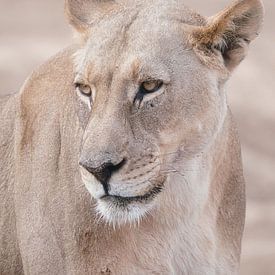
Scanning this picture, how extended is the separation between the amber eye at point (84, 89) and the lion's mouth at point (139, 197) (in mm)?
390

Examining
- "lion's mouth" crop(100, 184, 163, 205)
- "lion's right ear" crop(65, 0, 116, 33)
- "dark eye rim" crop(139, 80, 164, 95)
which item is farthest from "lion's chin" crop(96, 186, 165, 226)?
"lion's right ear" crop(65, 0, 116, 33)

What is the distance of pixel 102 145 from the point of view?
14.9 feet

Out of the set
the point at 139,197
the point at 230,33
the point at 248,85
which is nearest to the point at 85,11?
the point at 230,33

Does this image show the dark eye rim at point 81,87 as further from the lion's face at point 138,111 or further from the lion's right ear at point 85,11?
the lion's right ear at point 85,11

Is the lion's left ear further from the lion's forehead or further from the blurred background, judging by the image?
the blurred background

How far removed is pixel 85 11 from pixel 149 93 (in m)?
0.73

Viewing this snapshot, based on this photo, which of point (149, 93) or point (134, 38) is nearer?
point (149, 93)

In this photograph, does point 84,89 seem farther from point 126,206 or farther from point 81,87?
point 126,206

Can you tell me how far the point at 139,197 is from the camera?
185 inches

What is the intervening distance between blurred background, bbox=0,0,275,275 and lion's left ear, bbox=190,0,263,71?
348 centimetres

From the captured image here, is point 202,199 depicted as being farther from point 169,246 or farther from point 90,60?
point 90,60

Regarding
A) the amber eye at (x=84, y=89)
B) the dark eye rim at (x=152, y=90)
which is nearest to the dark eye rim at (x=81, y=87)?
the amber eye at (x=84, y=89)

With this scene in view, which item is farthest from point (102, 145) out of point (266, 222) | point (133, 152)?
point (266, 222)

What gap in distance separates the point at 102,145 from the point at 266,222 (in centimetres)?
471
